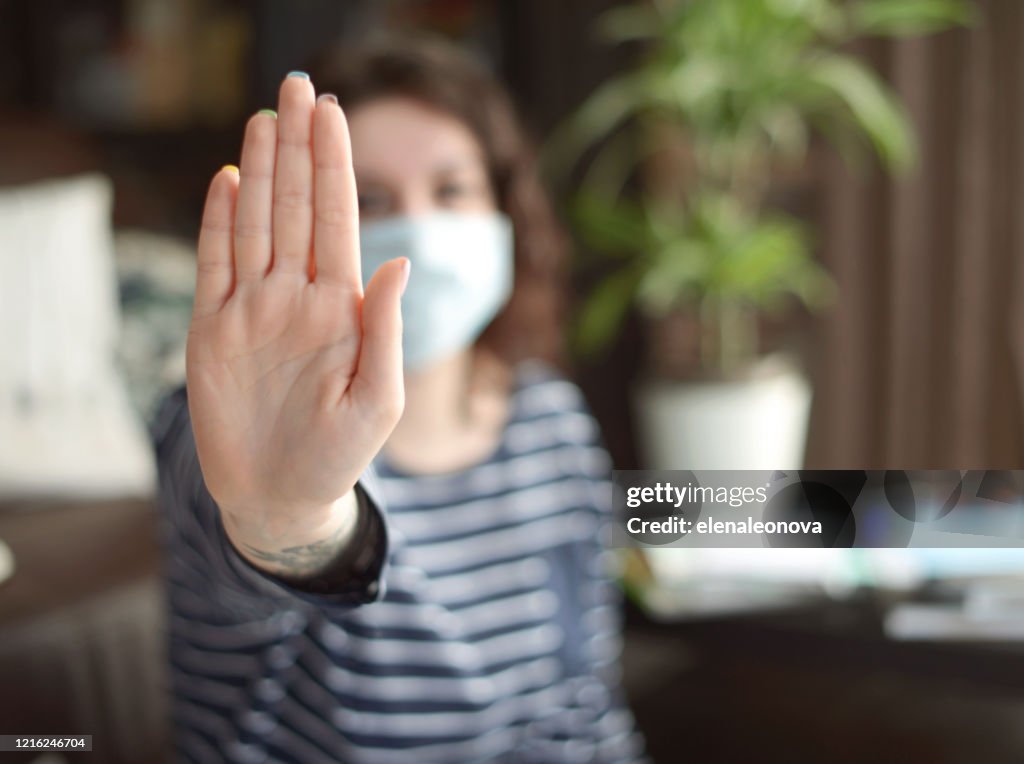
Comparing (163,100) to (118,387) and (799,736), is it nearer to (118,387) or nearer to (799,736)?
(118,387)

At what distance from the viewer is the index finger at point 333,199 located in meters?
0.27

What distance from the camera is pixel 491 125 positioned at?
732mm

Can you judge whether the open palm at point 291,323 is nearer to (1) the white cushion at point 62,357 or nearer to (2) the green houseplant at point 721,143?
(1) the white cushion at point 62,357

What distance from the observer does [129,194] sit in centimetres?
140

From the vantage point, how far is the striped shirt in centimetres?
59

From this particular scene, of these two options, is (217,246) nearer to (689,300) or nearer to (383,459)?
(383,459)

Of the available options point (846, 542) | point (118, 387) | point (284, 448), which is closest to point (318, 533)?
point (284, 448)

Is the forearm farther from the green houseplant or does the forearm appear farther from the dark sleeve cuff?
the green houseplant

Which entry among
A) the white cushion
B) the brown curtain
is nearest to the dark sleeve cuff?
the white cushion

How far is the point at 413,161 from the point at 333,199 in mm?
346

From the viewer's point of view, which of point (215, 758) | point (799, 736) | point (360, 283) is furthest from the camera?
point (799, 736)

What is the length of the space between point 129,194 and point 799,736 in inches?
44.6

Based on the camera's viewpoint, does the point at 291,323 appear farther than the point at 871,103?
No

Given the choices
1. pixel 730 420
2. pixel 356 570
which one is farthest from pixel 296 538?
pixel 730 420
